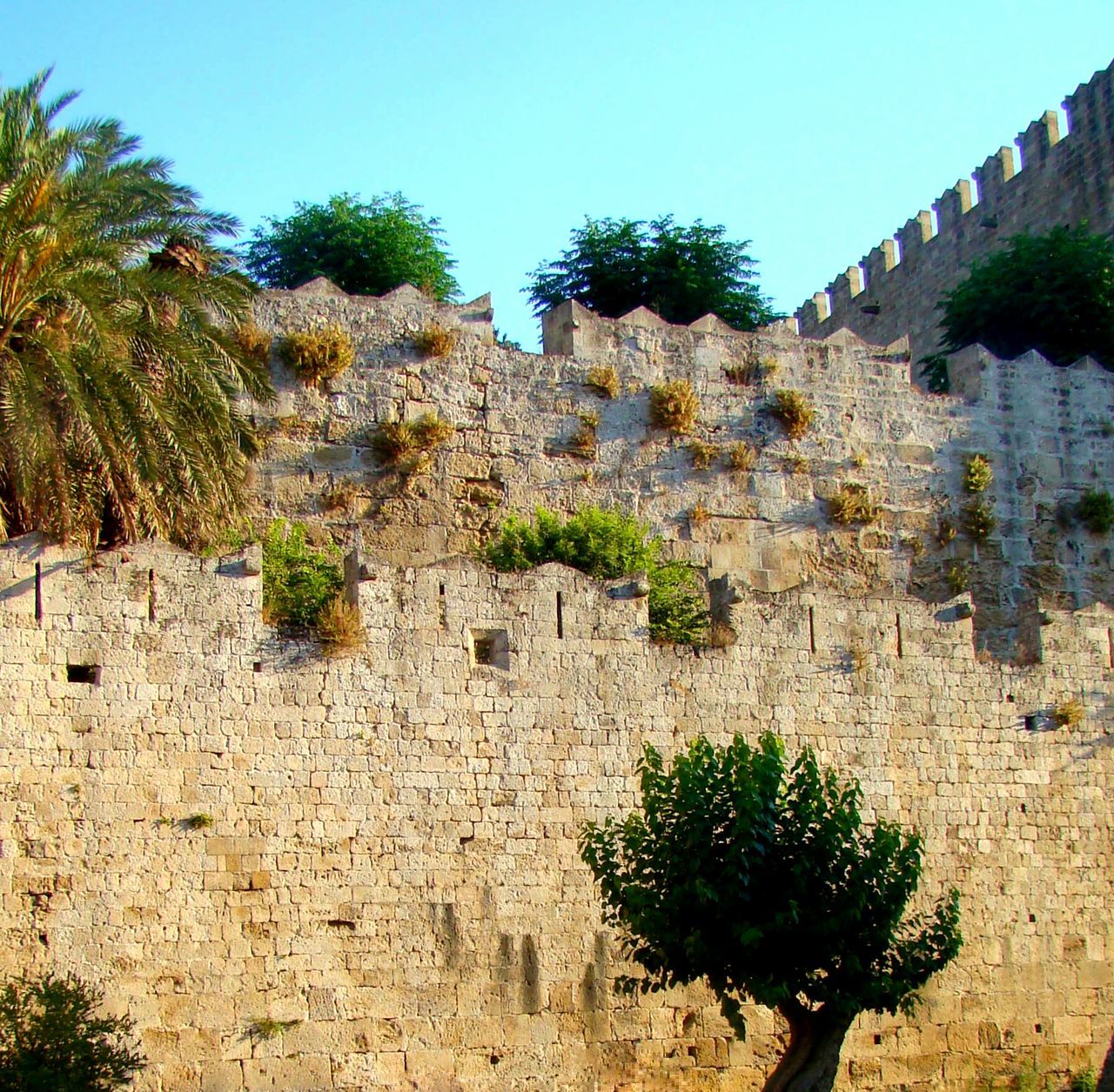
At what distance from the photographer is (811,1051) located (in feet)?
43.9

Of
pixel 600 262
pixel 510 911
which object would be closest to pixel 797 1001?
pixel 510 911

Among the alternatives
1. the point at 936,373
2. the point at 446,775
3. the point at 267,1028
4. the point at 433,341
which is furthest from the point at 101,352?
the point at 936,373

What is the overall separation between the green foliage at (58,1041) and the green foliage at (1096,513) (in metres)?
14.0

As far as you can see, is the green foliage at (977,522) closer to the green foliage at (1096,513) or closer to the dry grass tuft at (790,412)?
the green foliage at (1096,513)

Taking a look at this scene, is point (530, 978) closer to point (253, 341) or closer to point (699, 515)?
point (699, 515)

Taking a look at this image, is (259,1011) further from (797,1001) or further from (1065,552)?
(1065,552)

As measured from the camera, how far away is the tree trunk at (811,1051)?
526 inches

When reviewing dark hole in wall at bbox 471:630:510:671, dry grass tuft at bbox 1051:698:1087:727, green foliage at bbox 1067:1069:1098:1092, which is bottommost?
green foliage at bbox 1067:1069:1098:1092

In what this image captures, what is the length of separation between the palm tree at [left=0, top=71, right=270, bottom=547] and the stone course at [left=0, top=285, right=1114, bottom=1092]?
147cm

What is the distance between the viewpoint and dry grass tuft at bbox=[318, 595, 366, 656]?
46.5 feet

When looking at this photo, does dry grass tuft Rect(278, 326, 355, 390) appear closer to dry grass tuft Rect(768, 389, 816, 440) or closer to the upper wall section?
dry grass tuft Rect(768, 389, 816, 440)

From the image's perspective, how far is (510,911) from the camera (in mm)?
14289

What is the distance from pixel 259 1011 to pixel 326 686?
250 cm

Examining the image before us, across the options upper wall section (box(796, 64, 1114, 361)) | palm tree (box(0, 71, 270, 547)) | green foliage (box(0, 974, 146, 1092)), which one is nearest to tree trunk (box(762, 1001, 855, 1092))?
green foliage (box(0, 974, 146, 1092))
